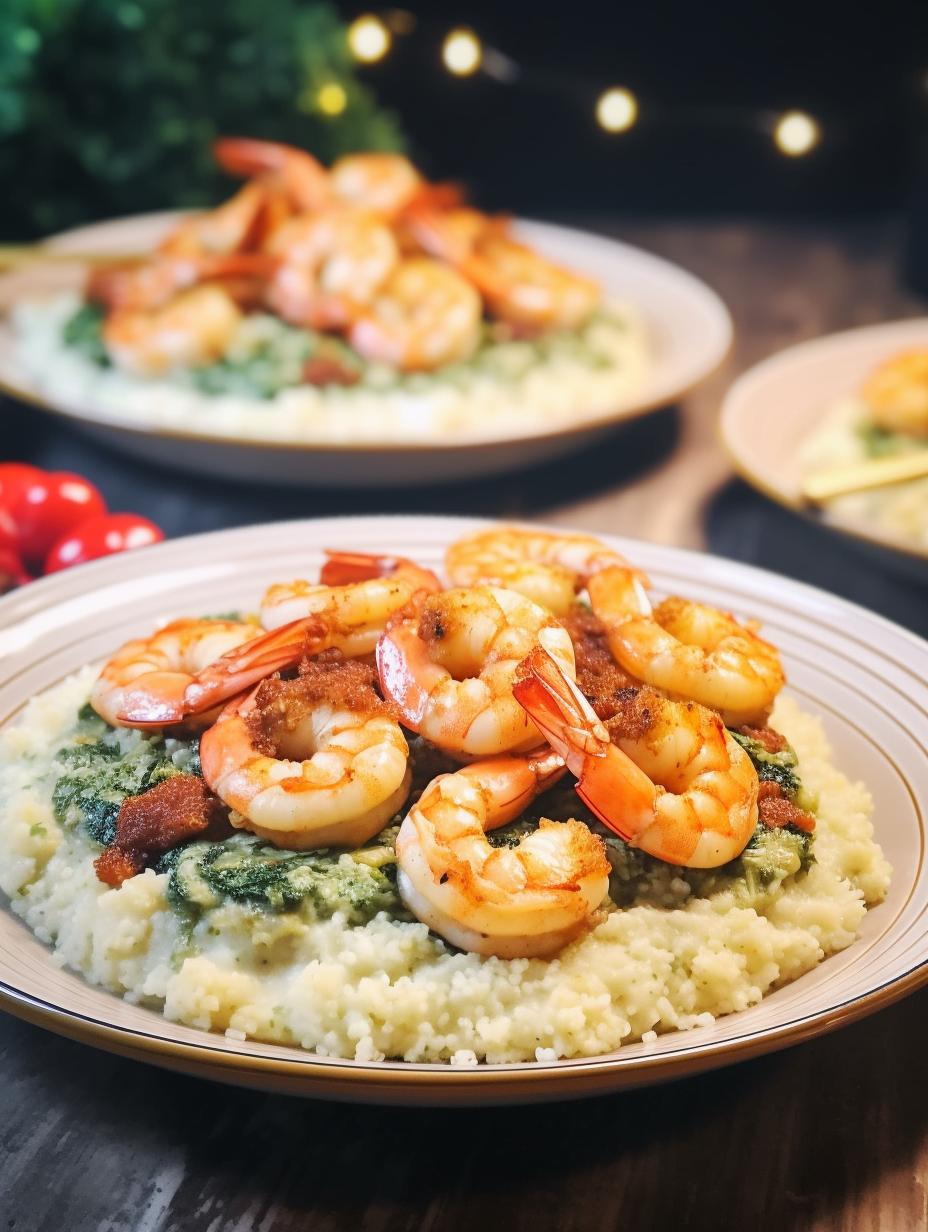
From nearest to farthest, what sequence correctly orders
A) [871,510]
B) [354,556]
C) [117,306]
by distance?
[354,556], [871,510], [117,306]

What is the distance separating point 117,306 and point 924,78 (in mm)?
5268

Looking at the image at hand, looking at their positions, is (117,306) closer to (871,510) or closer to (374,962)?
(871,510)

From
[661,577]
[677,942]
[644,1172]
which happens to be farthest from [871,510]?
[644,1172]

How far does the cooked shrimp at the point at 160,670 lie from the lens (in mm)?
2887

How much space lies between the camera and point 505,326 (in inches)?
230

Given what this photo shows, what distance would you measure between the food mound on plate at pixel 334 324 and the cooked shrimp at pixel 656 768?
2314mm

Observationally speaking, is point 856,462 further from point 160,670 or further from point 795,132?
point 160,670

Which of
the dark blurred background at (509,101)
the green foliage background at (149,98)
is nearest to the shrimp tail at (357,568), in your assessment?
the green foliage background at (149,98)

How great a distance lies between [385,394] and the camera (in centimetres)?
529

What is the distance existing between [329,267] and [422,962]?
381cm

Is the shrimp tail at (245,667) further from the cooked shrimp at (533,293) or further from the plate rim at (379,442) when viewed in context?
the cooked shrimp at (533,293)

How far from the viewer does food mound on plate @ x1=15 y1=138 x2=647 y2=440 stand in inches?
206

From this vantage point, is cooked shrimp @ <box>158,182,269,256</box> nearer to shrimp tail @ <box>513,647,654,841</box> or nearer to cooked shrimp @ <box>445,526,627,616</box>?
cooked shrimp @ <box>445,526,627,616</box>

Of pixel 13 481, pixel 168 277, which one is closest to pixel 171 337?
pixel 168 277
